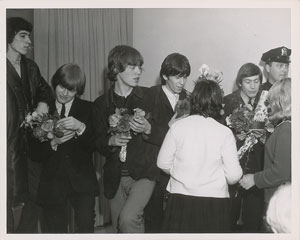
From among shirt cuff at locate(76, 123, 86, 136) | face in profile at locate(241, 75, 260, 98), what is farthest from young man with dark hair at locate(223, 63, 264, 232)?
shirt cuff at locate(76, 123, 86, 136)

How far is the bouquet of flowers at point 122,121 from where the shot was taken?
2215 mm

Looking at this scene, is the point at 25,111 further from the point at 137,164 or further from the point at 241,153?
the point at 241,153

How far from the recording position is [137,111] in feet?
7.32

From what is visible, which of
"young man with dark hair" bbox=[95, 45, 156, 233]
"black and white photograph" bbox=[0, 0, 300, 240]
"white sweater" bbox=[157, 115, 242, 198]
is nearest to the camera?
"white sweater" bbox=[157, 115, 242, 198]

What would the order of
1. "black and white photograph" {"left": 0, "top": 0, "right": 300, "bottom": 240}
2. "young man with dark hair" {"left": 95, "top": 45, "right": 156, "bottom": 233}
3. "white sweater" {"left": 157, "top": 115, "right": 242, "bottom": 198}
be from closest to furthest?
"white sweater" {"left": 157, "top": 115, "right": 242, "bottom": 198} < "black and white photograph" {"left": 0, "top": 0, "right": 300, "bottom": 240} < "young man with dark hair" {"left": 95, "top": 45, "right": 156, "bottom": 233}

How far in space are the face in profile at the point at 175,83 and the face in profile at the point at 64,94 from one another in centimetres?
48

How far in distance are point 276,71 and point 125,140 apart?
A: 82 cm

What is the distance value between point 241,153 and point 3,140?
116 cm

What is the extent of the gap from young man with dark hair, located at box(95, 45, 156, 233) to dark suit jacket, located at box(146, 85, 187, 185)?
3cm

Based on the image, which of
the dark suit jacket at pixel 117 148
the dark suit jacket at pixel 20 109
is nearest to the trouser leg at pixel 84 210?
the dark suit jacket at pixel 117 148

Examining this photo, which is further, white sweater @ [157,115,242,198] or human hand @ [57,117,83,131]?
human hand @ [57,117,83,131]

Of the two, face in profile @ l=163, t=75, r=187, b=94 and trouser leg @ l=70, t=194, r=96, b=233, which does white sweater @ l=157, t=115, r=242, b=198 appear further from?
trouser leg @ l=70, t=194, r=96, b=233

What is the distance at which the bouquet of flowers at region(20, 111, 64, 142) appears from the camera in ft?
7.34

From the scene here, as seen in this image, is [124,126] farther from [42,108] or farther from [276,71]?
[276,71]
